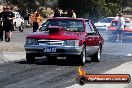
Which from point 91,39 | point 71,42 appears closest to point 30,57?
point 71,42

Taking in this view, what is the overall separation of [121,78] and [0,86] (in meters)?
4.79

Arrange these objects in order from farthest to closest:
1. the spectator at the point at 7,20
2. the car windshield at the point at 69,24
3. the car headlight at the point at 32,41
Result: the spectator at the point at 7,20
the car windshield at the point at 69,24
the car headlight at the point at 32,41

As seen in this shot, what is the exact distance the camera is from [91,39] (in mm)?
16844

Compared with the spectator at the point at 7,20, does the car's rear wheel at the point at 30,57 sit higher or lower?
lower

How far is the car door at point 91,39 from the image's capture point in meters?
16.6

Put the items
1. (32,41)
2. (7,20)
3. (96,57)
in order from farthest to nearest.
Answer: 1. (7,20)
2. (96,57)
3. (32,41)

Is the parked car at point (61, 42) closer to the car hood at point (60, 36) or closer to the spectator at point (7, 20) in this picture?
the car hood at point (60, 36)

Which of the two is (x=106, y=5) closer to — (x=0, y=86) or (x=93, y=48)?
(x=93, y=48)

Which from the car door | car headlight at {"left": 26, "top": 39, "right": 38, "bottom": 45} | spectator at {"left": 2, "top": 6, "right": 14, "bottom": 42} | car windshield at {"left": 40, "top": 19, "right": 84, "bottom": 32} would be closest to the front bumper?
car headlight at {"left": 26, "top": 39, "right": 38, "bottom": 45}

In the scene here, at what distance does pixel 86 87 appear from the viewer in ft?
33.4

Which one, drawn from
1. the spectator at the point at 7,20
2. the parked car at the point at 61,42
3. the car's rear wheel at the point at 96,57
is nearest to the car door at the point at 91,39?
the parked car at the point at 61,42

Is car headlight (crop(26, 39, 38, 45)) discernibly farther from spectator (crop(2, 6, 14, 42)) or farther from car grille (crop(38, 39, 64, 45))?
spectator (crop(2, 6, 14, 42))

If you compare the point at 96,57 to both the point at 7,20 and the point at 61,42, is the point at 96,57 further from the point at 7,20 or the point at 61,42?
the point at 7,20

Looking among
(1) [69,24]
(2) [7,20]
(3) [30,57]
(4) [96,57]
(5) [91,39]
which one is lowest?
(4) [96,57]
